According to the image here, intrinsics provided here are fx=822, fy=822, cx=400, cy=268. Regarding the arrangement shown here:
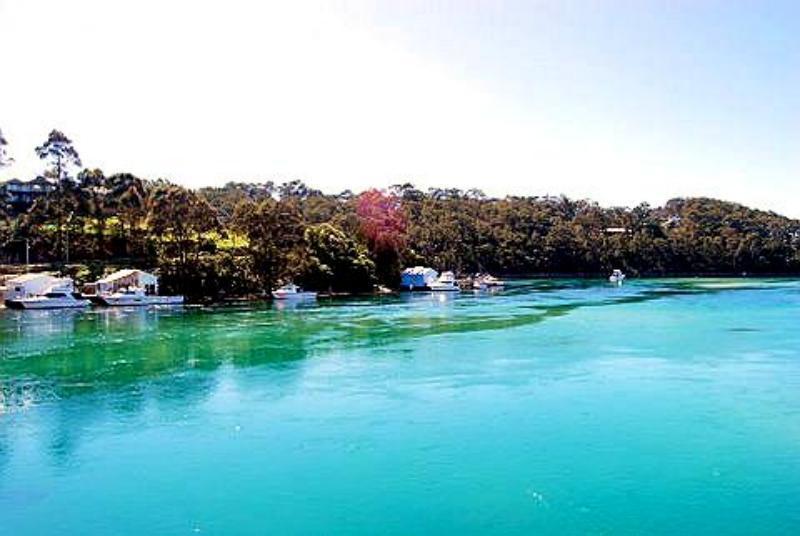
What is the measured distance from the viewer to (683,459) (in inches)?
607

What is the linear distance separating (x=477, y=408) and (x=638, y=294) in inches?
2155

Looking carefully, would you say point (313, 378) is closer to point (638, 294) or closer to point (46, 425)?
point (46, 425)

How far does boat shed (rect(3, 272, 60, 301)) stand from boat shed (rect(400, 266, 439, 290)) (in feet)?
111

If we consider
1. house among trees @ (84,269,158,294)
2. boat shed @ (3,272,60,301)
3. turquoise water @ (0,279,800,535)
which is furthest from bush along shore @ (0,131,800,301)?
turquoise water @ (0,279,800,535)

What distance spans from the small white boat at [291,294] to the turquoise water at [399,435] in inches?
1023

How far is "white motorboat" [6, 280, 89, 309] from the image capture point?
50156mm

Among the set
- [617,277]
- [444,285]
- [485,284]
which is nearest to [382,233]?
[444,285]

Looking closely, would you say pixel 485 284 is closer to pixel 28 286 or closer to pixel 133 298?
pixel 133 298

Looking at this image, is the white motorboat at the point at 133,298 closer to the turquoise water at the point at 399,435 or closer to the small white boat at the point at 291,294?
the small white boat at the point at 291,294

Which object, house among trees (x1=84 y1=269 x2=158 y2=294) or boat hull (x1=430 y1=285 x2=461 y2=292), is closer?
house among trees (x1=84 y1=269 x2=158 y2=294)

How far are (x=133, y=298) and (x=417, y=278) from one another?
101ft

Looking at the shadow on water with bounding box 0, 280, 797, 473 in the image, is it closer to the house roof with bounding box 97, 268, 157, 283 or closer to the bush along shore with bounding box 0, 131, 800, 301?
the house roof with bounding box 97, 268, 157, 283

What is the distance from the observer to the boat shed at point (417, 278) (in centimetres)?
7694

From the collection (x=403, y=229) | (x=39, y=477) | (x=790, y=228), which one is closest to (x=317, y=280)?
(x=403, y=229)
